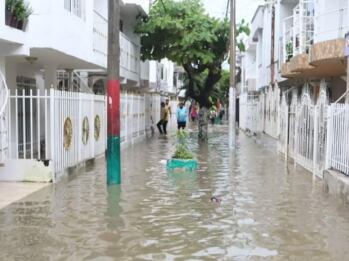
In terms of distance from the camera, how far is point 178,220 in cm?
838

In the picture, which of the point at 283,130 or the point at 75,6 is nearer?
the point at 75,6

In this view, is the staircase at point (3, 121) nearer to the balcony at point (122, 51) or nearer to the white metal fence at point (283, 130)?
the balcony at point (122, 51)

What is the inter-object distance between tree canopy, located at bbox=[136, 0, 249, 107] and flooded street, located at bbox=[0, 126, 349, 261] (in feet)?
40.5

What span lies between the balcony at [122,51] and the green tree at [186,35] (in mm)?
921

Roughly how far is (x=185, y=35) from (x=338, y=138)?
47.9 ft

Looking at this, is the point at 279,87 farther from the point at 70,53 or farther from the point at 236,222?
the point at 236,222

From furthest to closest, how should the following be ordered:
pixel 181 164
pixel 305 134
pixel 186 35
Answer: pixel 186 35, pixel 305 134, pixel 181 164

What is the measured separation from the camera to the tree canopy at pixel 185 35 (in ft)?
81.9

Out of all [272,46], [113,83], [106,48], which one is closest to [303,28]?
[106,48]

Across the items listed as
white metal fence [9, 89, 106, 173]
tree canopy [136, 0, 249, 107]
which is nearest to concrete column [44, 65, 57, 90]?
white metal fence [9, 89, 106, 173]

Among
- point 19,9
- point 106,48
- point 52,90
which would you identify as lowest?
point 52,90

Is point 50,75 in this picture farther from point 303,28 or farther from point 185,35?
point 185,35

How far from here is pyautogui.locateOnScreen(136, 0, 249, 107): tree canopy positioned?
25.0m

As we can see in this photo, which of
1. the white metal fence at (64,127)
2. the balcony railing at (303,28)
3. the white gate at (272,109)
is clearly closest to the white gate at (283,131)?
the balcony railing at (303,28)
